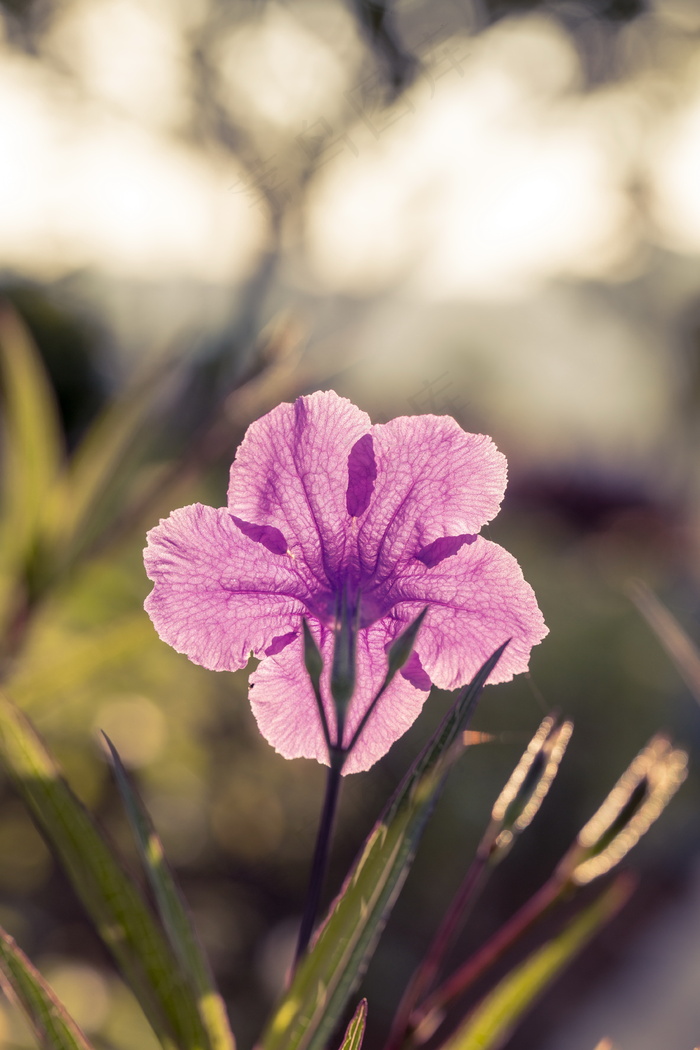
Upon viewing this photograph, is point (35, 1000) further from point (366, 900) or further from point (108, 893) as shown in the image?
point (366, 900)

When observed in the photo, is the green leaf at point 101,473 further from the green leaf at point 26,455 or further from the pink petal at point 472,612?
the pink petal at point 472,612

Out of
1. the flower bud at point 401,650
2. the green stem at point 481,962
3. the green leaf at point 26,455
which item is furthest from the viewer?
the green leaf at point 26,455

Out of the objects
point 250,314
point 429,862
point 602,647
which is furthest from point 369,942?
point 250,314

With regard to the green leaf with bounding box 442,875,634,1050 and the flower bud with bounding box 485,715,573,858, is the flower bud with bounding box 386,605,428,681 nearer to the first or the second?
the flower bud with bounding box 485,715,573,858

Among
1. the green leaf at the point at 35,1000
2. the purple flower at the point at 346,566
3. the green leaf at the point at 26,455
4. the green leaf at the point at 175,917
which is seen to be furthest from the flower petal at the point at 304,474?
the green leaf at the point at 26,455

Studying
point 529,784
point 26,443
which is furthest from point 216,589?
point 26,443

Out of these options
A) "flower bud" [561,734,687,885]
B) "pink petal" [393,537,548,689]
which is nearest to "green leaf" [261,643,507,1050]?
"pink petal" [393,537,548,689]

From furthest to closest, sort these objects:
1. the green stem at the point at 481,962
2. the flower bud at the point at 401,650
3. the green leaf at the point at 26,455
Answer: the green leaf at the point at 26,455 < the green stem at the point at 481,962 < the flower bud at the point at 401,650
